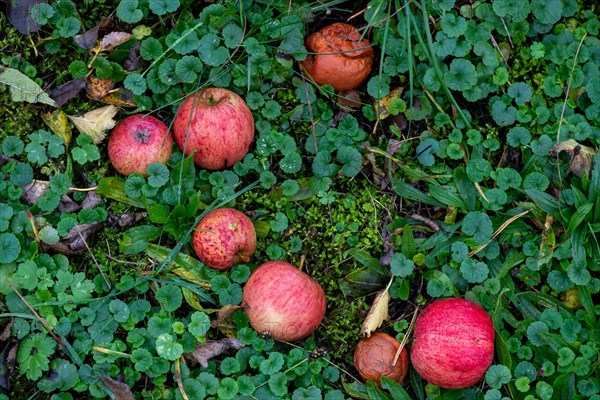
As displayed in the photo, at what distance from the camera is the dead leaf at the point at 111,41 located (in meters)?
4.45

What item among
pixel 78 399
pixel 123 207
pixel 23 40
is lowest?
pixel 78 399

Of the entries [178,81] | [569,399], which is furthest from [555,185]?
[178,81]

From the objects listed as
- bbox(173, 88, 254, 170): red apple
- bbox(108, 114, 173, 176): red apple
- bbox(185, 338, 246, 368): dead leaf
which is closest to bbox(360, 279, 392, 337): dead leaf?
bbox(185, 338, 246, 368): dead leaf

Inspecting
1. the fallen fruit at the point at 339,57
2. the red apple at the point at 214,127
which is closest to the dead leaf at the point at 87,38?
the red apple at the point at 214,127

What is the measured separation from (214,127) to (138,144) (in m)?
0.50

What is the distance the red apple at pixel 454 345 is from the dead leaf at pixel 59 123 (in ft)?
8.31

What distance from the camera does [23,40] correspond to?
4.47 metres

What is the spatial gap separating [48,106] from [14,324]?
1.40 m

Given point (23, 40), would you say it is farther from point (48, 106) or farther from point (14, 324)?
point (14, 324)

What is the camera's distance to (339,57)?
4.48 m

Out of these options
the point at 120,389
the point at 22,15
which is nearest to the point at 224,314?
the point at 120,389

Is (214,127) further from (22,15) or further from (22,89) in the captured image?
(22,15)

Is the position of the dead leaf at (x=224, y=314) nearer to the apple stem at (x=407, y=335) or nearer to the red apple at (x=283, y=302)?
the red apple at (x=283, y=302)

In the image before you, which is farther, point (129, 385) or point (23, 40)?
point (23, 40)
